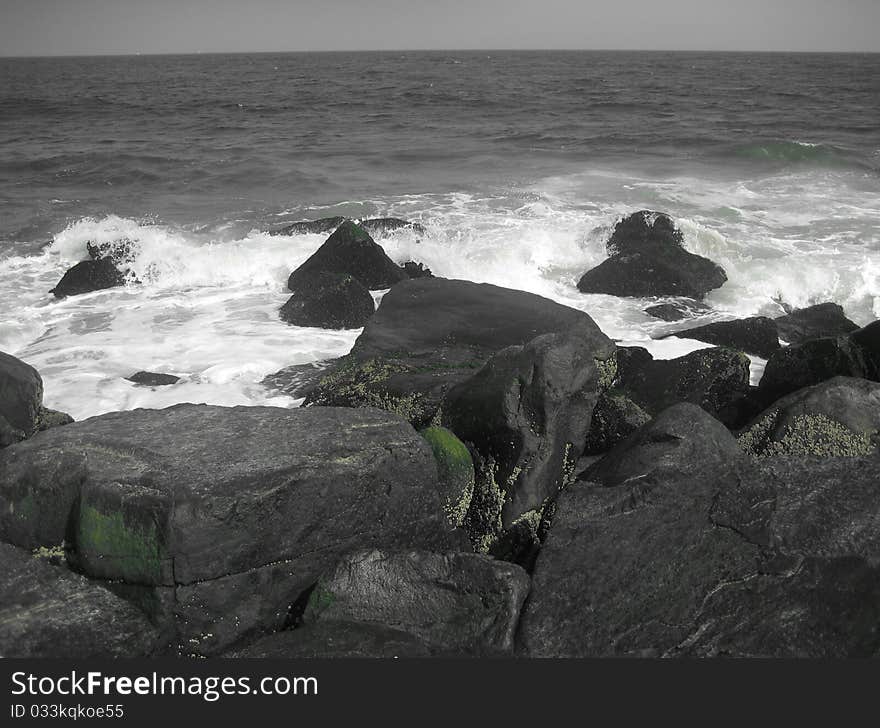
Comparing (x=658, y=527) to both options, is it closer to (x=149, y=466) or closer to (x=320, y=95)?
(x=149, y=466)

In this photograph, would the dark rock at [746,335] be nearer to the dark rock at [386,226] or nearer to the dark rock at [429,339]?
the dark rock at [429,339]

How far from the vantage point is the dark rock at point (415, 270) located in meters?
10.4

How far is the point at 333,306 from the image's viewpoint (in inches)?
343

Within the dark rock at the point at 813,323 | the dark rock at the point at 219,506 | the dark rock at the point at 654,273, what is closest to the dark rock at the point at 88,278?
the dark rock at the point at 654,273

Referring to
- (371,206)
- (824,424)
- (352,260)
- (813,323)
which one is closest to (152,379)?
(352,260)

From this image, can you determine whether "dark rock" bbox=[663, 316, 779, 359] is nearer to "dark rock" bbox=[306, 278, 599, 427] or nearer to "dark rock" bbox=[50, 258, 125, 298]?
"dark rock" bbox=[306, 278, 599, 427]

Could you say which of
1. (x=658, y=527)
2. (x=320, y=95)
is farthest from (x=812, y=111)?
(x=658, y=527)

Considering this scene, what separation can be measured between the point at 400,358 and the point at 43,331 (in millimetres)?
4843

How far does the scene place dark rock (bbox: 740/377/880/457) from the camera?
4.28 meters

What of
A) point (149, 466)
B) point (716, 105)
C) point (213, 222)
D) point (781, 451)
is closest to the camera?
point (149, 466)

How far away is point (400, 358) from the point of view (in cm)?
614

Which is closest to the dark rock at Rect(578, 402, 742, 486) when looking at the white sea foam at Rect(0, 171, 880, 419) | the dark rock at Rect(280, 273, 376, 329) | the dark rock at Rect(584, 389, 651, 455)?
the dark rock at Rect(584, 389, 651, 455)

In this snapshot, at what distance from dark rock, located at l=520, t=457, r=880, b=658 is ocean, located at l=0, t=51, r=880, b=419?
3930mm

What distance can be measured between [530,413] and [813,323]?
5170mm
